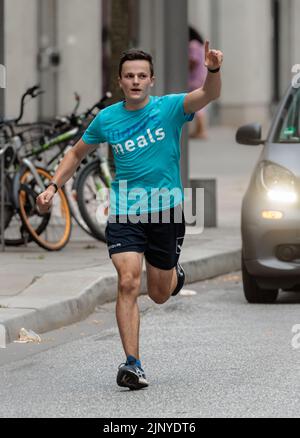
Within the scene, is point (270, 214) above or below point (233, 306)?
above

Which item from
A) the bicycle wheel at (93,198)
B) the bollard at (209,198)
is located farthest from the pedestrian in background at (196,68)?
the bicycle wheel at (93,198)

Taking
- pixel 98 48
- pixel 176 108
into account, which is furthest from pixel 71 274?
pixel 98 48

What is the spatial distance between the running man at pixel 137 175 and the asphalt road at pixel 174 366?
338 millimetres

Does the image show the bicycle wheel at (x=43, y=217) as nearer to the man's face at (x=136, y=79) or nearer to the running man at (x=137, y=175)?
the running man at (x=137, y=175)

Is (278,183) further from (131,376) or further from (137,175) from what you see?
(131,376)

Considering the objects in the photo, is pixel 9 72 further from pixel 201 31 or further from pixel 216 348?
pixel 216 348

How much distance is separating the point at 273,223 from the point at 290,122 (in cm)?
107

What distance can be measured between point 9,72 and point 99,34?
11.2ft

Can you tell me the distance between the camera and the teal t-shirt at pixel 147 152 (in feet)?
24.8

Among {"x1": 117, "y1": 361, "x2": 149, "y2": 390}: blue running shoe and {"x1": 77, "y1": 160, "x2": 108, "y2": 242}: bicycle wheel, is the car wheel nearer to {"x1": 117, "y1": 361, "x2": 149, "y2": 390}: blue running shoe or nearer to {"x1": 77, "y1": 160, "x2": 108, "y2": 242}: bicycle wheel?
{"x1": 77, "y1": 160, "x2": 108, "y2": 242}: bicycle wheel

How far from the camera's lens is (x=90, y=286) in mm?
10523

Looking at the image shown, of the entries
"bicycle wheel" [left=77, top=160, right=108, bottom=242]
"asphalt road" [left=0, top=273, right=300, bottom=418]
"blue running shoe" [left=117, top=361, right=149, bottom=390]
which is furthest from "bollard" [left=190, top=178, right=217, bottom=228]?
"blue running shoe" [left=117, top=361, right=149, bottom=390]
